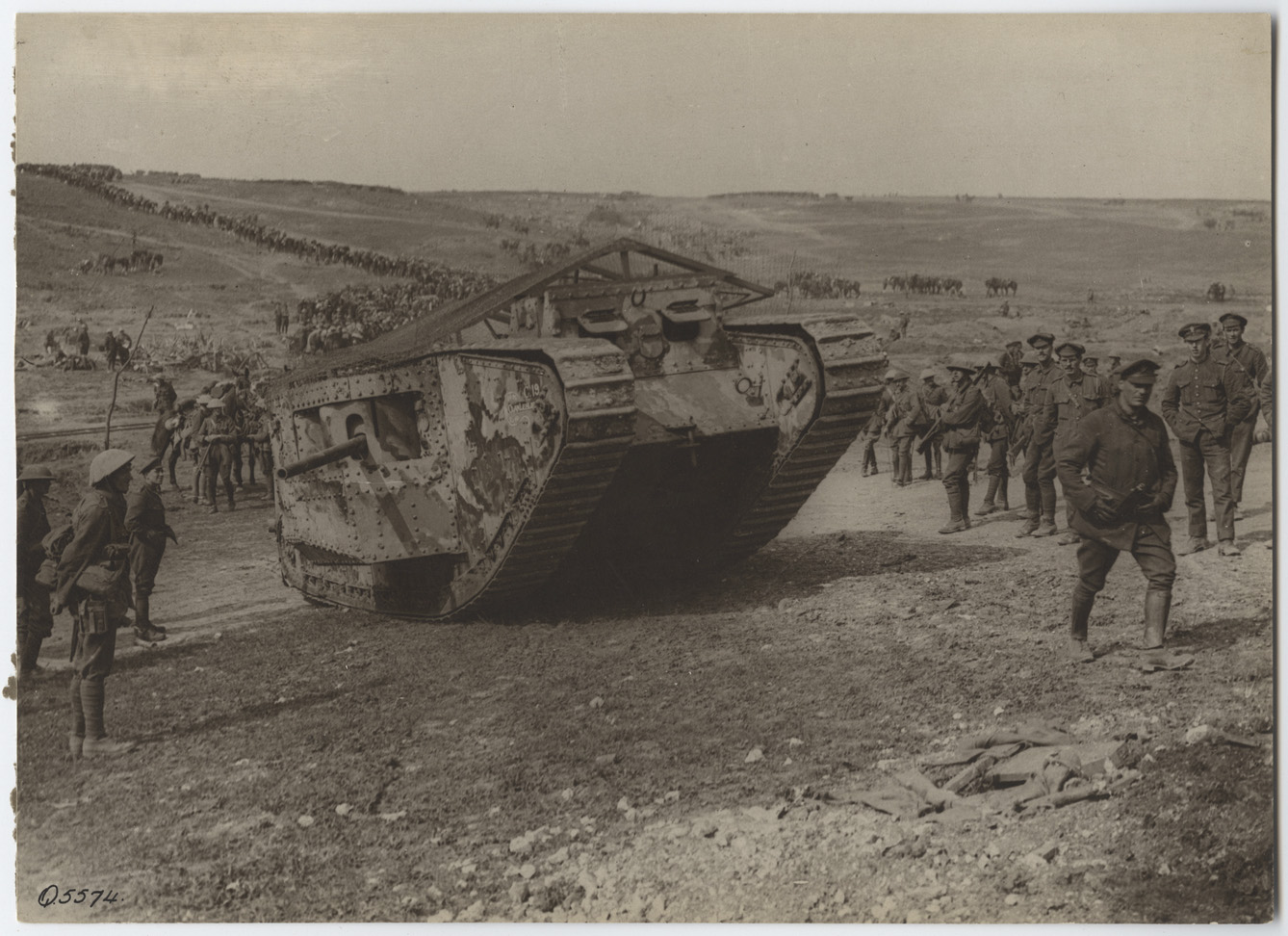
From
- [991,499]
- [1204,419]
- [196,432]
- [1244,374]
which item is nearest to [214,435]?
[196,432]

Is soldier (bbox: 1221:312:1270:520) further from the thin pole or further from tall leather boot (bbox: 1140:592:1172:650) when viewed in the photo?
the thin pole

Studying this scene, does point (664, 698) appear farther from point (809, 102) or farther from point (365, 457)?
point (809, 102)

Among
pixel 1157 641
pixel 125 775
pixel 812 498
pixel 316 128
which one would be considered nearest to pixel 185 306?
pixel 316 128

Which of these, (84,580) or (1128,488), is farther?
(1128,488)

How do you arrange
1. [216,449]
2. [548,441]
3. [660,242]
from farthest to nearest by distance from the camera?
1. [216,449]
2. [660,242]
3. [548,441]

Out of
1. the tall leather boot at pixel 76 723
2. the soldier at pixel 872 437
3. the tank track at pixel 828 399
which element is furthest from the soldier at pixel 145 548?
the soldier at pixel 872 437

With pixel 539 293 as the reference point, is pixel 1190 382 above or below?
below

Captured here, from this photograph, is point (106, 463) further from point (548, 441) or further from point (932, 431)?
point (932, 431)

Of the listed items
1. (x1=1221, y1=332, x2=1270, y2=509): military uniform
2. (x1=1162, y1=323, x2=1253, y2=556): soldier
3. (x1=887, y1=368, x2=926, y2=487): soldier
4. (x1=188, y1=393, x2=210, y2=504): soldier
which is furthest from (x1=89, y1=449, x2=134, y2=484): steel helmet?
(x1=887, y1=368, x2=926, y2=487): soldier
